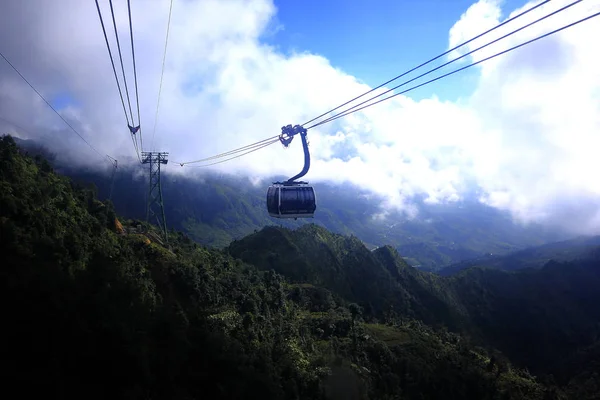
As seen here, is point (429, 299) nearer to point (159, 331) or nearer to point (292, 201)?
point (159, 331)

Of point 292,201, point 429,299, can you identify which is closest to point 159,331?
point 292,201

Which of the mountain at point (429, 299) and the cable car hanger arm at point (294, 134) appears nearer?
the cable car hanger arm at point (294, 134)

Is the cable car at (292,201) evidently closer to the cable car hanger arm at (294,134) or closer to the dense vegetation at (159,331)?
the cable car hanger arm at (294,134)

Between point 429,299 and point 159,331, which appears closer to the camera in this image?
point 159,331

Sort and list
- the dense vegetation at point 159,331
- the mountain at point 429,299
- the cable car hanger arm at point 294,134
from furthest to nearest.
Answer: the mountain at point 429,299, the dense vegetation at point 159,331, the cable car hanger arm at point 294,134

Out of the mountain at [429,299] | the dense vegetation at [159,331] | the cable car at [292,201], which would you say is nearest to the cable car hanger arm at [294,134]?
the cable car at [292,201]

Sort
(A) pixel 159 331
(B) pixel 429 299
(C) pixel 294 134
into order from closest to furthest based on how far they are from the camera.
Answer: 1. (C) pixel 294 134
2. (A) pixel 159 331
3. (B) pixel 429 299

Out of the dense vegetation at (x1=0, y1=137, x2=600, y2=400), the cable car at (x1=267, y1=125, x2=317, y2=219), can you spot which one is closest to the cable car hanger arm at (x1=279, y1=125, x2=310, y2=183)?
the cable car at (x1=267, y1=125, x2=317, y2=219)
